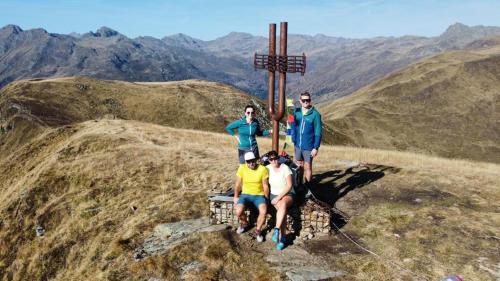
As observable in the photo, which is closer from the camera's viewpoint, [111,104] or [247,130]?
[247,130]

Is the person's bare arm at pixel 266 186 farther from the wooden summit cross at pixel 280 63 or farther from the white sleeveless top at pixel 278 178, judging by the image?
the wooden summit cross at pixel 280 63

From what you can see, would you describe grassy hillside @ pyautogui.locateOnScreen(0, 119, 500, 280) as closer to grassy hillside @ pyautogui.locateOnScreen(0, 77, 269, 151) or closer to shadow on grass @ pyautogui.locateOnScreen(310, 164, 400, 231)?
shadow on grass @ pyautogui.locateOnScreen(310, 164, 400, 231)

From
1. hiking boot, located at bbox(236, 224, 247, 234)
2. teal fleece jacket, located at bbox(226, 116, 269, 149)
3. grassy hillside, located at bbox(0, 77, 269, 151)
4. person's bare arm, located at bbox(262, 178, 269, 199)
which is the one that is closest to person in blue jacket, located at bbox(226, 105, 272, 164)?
teal fleece jacket, located at bbox(226, 116, 269, 149)

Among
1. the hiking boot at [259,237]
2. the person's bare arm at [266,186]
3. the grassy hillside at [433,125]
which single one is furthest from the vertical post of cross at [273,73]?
the grassy hillside at [433,125]

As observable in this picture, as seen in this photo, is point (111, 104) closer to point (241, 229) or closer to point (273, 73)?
point (273, 73)

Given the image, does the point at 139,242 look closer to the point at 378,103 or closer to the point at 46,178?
the point at 46,178

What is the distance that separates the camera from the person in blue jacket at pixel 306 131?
651 inches

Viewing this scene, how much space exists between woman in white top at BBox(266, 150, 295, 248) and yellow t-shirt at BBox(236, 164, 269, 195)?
0.40 m

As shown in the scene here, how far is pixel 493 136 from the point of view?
16450 centimetres

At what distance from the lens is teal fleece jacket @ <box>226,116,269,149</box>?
17203mm

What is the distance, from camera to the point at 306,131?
657 inches

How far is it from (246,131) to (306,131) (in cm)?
246

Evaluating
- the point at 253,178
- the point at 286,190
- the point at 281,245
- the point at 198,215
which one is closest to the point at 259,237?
the point at 281,245

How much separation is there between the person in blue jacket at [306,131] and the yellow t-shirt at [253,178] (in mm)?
2912
